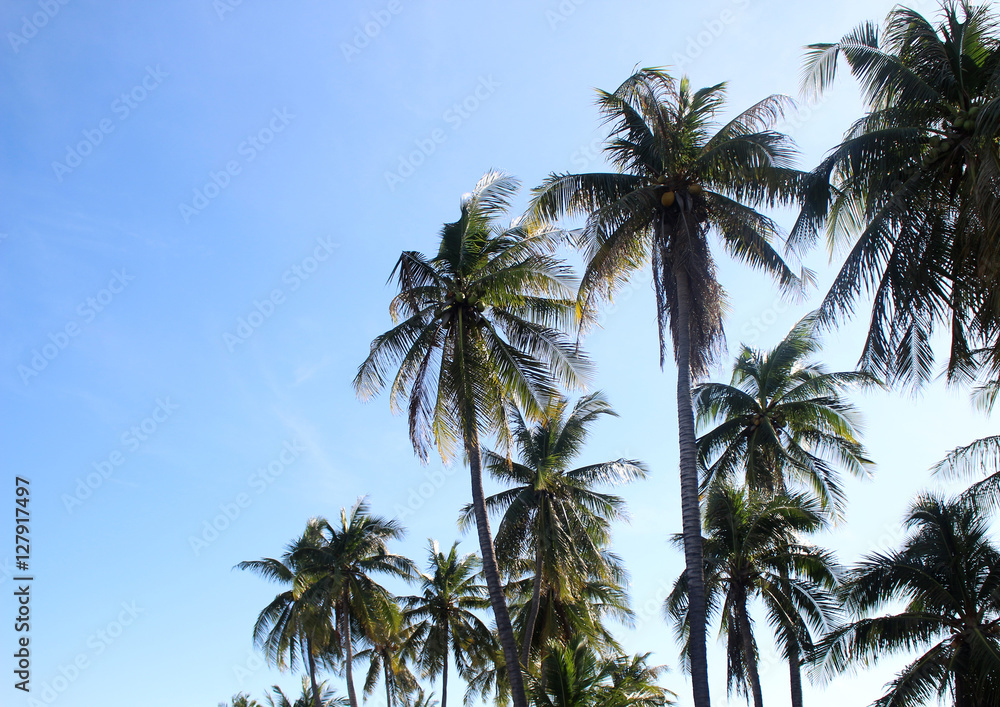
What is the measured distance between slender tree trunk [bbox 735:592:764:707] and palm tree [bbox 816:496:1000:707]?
75.6 inches

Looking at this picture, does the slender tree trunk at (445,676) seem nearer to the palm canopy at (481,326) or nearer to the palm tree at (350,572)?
the palm tree at (350,572)

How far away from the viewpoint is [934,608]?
63.1 ft

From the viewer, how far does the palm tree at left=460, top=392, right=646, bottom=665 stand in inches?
1003

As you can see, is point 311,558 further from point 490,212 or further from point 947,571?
point 947,571

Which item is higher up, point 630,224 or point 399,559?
point 630,224

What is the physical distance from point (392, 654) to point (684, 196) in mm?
25072

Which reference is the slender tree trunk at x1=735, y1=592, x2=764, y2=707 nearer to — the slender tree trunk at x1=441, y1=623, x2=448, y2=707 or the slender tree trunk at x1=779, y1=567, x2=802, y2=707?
the slender tree trunk at x1=779, y1=567, x2=802, y2=707

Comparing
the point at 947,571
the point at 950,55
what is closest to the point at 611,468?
the point at 947,571

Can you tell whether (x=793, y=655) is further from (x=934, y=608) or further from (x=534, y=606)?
(x=534, y=606)

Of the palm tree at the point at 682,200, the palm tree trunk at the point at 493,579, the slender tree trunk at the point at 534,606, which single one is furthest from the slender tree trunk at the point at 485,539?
the slender tree trunk at the point at 534,606

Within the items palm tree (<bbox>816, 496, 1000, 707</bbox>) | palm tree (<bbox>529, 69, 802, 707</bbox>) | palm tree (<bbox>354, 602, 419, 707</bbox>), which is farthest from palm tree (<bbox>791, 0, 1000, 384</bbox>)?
palm tree (<bbox>354, 602, 419, 707</bbox>)

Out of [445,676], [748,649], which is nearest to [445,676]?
[445,676]

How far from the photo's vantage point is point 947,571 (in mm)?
19500

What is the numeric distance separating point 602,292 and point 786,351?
10402mm
